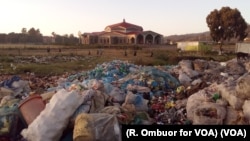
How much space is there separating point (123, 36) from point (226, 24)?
17.5m

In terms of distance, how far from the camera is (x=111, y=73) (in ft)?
31.7

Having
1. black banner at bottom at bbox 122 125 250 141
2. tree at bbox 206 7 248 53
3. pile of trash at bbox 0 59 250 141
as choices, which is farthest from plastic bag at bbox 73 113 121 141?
tree at bbox 206 7 248 53

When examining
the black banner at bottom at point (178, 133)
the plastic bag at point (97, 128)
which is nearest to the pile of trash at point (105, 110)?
the plastic bag at point (97, 128)

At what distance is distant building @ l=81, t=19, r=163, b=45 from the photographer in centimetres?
4766

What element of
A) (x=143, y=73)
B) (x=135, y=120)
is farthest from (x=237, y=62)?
(x=135, y=120)

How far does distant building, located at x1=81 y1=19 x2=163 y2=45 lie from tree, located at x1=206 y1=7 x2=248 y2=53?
38.7 feet

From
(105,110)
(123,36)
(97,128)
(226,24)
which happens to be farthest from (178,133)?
(123,36)

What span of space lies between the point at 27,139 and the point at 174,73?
5.66 m

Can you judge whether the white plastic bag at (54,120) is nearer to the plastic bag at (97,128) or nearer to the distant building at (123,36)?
the plastic bag at (97,128)

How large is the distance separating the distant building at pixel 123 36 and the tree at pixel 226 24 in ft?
38.7

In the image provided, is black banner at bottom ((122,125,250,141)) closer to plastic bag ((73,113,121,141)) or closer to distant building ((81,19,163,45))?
plastic bag ((73,113,121,141))

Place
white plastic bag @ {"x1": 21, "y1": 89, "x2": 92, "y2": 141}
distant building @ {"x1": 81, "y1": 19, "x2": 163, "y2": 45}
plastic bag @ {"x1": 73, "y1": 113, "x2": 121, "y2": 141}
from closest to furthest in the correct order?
plastic bag @ {"x1": 73, "y1": 113, "x2": 121, "y2": 141}, white plastic bag @ {"x1": 21, "y1": 89, "x2": 92, "y2": 141}, distant building @ {"x1": 81, "y1": 19, "x2": 163, "y2": 45}

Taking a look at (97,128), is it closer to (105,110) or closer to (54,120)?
(54,120)

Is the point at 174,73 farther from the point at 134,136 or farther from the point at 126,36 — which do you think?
the point at 126,36
